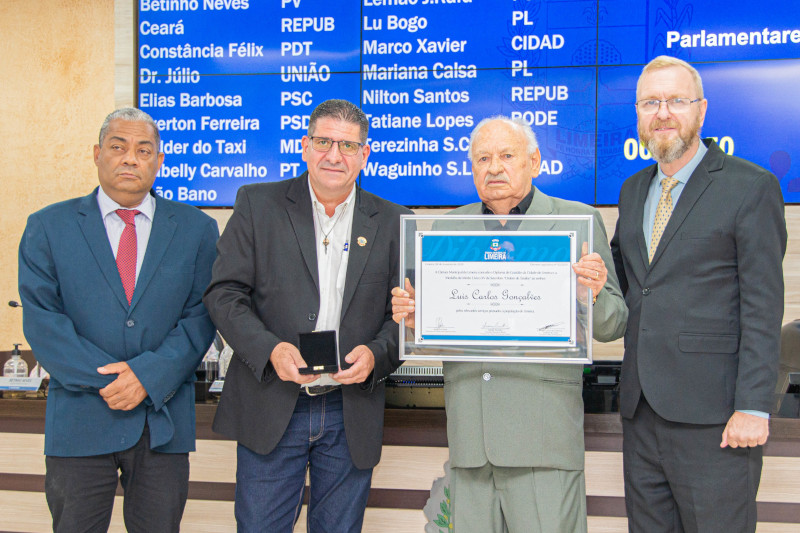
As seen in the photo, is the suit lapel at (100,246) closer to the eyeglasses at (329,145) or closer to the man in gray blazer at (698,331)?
the eyeglasses at (329,145)

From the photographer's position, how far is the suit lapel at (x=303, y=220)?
198cm

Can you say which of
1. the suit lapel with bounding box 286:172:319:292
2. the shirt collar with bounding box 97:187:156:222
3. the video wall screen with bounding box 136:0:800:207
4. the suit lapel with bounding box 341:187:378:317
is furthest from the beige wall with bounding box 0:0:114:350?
the suit lapel with bounding box 341:187:378:317

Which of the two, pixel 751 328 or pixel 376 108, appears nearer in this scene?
pixel 751 328

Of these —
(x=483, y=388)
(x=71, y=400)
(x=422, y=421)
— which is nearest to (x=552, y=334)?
(x=483, y=388)

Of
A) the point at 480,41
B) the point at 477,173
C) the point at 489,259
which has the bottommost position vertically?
the point at 489,259

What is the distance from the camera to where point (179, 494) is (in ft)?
6.88

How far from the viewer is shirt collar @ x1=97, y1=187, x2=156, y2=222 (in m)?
2.14

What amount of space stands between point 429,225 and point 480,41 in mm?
1971

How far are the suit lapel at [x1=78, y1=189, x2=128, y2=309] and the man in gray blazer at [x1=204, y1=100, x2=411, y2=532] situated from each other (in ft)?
0.98

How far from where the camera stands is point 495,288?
5.78ft

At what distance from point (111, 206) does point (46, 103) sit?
214 cm

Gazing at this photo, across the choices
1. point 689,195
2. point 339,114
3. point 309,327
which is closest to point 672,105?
point 689,195

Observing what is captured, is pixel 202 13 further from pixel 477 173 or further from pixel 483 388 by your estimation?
pixel 483 388
